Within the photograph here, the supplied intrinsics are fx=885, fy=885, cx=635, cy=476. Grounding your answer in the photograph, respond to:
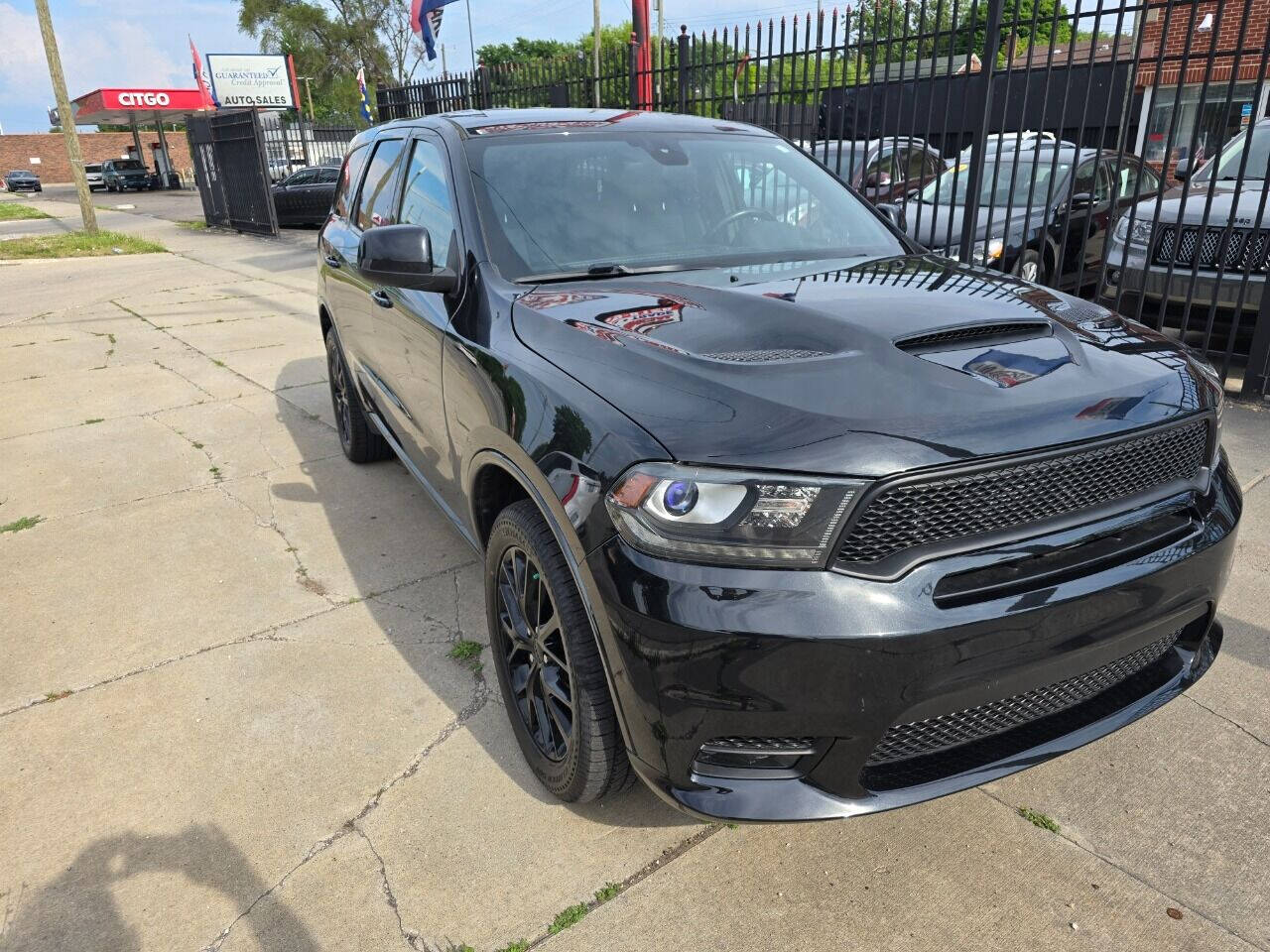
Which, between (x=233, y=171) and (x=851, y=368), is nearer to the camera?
(x=851, y=368)

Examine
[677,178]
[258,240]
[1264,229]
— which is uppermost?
[677,178]

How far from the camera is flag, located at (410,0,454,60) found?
17766mm

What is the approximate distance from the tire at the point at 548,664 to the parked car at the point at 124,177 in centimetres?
5277

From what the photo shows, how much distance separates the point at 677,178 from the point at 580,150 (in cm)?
37

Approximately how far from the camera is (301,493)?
4.74 m

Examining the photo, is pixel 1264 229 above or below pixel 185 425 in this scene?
above

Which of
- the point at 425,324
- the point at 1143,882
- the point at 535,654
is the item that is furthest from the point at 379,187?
the point at 1143,882

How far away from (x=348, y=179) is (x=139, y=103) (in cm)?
5508

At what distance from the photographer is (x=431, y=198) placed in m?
3.25

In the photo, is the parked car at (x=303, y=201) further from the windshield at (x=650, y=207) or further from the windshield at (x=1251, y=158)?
the windshield at (x=650, y=207)

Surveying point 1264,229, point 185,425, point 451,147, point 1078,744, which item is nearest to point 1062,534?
point 1078,744

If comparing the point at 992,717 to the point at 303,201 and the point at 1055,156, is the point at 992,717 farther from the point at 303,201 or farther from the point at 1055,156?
the point at 303,201

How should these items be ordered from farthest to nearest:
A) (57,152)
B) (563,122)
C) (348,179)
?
(57,152), (348,179), (563,122)

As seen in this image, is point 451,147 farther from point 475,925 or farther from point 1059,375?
point 475,925
